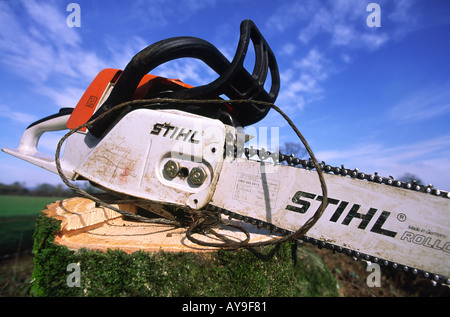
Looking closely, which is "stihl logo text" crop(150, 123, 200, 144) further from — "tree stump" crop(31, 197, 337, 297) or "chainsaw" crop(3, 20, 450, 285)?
"tree stump" crop(31, 197, 337, 297)

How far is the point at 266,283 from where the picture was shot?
1325mm

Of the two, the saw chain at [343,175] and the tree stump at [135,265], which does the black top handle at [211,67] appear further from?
the tree stump at [135,265]

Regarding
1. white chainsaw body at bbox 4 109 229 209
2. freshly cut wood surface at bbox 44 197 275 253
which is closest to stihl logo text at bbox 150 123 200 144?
white chainsaw body at bbox 4 109 229 209

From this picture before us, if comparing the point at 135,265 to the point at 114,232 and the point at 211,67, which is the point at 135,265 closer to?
the point at 114,232

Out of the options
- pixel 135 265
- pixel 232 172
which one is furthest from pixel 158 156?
pixel 135 265

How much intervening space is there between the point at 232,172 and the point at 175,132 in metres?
0.39

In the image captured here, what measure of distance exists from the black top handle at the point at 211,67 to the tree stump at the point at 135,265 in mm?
654

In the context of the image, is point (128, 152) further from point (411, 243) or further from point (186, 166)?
point (411, 243)

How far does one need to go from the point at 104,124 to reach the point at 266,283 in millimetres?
1341

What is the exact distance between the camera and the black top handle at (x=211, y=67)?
1.37 m

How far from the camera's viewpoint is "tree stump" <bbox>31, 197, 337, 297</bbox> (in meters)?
1.13

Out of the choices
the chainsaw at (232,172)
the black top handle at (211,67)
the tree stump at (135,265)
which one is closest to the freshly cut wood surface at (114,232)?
the tree stump at (135,265)

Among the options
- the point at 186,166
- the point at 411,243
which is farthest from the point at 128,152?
the point at 411,243

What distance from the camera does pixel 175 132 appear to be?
1.38 m
